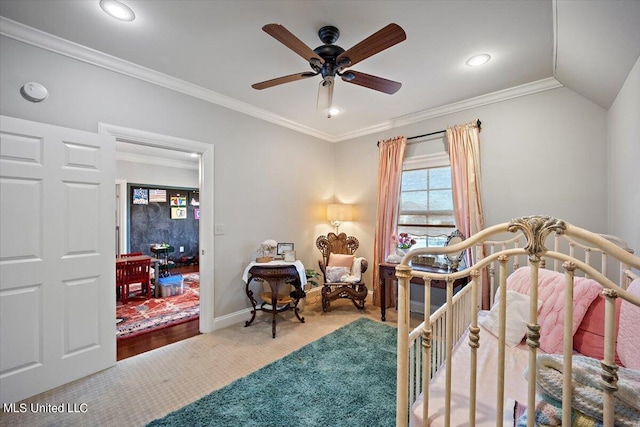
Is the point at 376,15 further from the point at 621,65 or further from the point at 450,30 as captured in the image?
the point at 621,65

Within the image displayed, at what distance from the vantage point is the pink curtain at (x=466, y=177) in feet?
10.0

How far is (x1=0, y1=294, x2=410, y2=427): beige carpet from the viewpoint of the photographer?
1767mm

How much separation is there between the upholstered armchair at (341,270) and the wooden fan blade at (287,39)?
262 cm

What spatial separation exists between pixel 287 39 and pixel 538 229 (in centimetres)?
161

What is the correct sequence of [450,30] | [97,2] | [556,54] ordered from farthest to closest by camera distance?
[556,54], [450,30], [97,2]

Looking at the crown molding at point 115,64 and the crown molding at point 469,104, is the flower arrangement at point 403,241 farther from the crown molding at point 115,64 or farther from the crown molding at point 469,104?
the crown molding at point 115,64

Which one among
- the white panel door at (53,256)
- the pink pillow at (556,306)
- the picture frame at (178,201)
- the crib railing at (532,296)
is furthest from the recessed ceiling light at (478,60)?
the picture frame at (178,201)

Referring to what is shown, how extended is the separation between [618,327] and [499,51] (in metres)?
2.09

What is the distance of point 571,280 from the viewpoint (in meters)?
0.76

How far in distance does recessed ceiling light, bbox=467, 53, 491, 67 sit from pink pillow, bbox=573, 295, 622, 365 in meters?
1.97

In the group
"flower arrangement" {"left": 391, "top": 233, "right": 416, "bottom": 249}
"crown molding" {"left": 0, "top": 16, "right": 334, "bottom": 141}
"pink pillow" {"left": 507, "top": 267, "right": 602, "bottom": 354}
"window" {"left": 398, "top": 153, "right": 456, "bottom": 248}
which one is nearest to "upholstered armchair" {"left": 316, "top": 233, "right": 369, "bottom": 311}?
"flower arrangement" {"left": 391, "top": 233, "right": 416, "bottom": 249}

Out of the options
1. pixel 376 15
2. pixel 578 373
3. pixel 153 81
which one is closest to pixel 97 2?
pixel 153 81

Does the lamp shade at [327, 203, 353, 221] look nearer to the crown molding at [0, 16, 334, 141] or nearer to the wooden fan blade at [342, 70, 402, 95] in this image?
the crown molding at [0, 16, 334, 141]

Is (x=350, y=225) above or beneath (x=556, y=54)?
beneath
